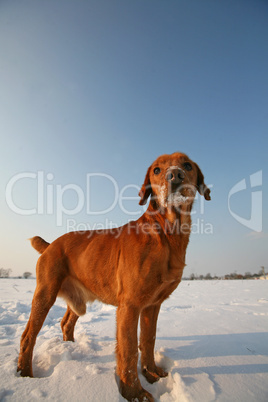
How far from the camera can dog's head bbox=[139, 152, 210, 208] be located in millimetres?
2398

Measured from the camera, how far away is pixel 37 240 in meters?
3.88

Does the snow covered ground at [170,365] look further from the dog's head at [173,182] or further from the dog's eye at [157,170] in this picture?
the dog's eye at [157,170]

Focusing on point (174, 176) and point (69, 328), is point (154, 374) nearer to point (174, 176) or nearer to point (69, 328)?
point (69, 328)

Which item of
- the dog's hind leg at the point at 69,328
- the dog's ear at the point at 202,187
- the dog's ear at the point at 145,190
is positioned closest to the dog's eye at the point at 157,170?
the dog's ear at the point at 145,190

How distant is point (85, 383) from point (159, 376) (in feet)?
3.04

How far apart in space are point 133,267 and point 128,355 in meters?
0.85

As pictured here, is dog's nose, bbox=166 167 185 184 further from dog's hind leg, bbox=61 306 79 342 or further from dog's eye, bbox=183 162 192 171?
dog's hind leg, bbox=61 306 79 342

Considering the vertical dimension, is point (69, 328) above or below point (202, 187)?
below

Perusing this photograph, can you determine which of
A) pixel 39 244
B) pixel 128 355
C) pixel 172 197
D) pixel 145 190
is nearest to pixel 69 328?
pixel 39 244

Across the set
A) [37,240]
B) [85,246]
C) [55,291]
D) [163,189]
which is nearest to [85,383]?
[55,291]

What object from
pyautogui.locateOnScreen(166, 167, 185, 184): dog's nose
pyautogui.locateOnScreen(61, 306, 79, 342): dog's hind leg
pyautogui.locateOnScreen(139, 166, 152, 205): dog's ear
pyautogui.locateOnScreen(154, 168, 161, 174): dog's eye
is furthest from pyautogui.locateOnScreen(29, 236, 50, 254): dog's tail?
pyautogui.locateOnScreen(166, 167, 185, 184): dog's nose

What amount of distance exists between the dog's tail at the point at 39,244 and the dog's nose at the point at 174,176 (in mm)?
2753

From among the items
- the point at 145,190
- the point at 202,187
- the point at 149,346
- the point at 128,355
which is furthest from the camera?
the point at 202,187

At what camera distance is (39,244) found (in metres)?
3.81
